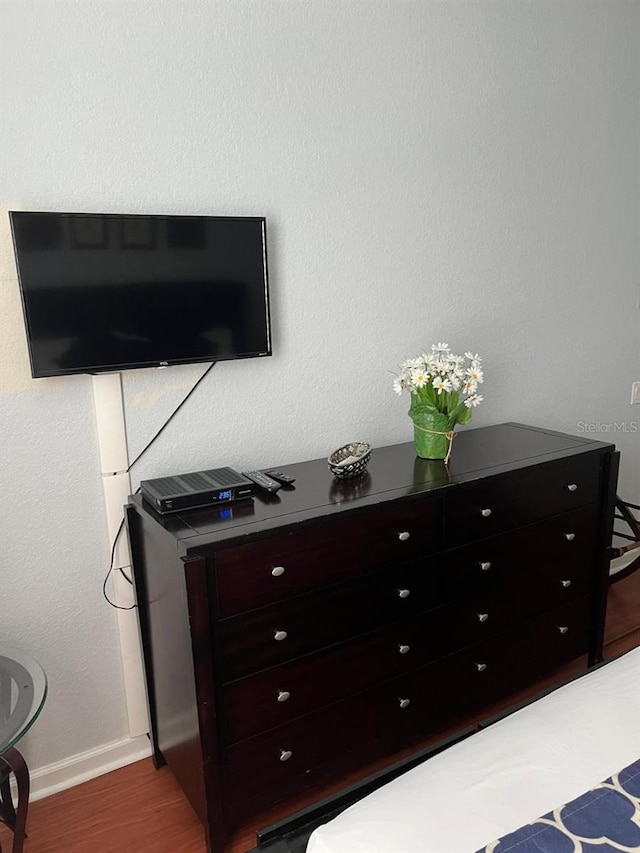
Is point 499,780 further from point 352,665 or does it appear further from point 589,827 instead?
point 352,665

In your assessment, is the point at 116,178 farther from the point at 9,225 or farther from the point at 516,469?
the point at 516,469

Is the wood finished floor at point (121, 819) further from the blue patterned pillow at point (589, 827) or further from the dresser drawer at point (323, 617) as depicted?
the blue patterned pillow at point (589, 827)

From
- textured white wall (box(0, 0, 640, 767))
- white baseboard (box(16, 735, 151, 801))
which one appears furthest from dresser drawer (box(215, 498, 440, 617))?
white baseboard (box(16, 735, 151, 801))

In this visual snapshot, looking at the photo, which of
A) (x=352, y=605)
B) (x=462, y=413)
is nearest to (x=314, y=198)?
(x=462, y=413)

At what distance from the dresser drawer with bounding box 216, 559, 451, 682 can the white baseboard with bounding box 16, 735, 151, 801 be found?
0.68m

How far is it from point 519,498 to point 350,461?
1.83 ft

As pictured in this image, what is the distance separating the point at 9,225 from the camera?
Answer: 64.0 inches

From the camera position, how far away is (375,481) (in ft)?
6.26

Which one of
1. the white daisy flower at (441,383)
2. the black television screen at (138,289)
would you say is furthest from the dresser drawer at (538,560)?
the black television screen at (138,289)

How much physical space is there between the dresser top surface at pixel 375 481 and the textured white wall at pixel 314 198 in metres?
→ 0.20

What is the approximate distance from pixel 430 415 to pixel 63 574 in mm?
1175

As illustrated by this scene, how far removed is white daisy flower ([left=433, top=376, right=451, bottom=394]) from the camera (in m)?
2.01

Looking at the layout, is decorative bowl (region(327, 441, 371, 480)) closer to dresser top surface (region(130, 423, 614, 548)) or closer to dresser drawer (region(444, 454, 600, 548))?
dresser top surface (region(130, 423, 614, 548))

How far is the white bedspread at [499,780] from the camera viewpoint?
3.25 feet
